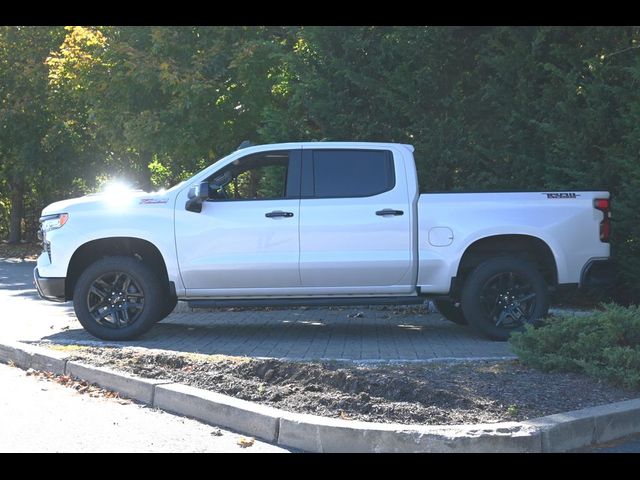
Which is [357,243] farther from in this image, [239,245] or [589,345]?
[589,345]

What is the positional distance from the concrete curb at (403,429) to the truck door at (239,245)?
273cm

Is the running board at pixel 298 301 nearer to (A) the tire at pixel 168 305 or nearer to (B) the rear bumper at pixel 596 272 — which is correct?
(A) the tire at pixel 168 305

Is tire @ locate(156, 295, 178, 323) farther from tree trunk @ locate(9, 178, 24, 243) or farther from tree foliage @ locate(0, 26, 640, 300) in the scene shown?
tree trunk @ locate(9, 178, 24, 243)

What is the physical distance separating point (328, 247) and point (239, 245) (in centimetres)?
93

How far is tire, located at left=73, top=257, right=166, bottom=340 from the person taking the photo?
9.30 metres

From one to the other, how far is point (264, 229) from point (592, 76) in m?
4.97

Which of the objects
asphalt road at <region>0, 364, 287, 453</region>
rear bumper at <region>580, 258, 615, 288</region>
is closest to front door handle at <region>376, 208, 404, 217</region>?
rear bumper at <region>580, 258, 615, 288</region>

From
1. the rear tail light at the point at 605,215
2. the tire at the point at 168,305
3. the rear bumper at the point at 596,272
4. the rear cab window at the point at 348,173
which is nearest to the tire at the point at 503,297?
the rear bumper at the point at 596,272

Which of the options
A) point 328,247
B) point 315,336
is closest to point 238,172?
point 328,247

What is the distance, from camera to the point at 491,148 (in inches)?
470

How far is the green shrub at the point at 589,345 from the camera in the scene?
260 inches

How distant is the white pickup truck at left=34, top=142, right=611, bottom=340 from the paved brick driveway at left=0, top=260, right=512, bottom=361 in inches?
17.4

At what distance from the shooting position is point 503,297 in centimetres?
937
